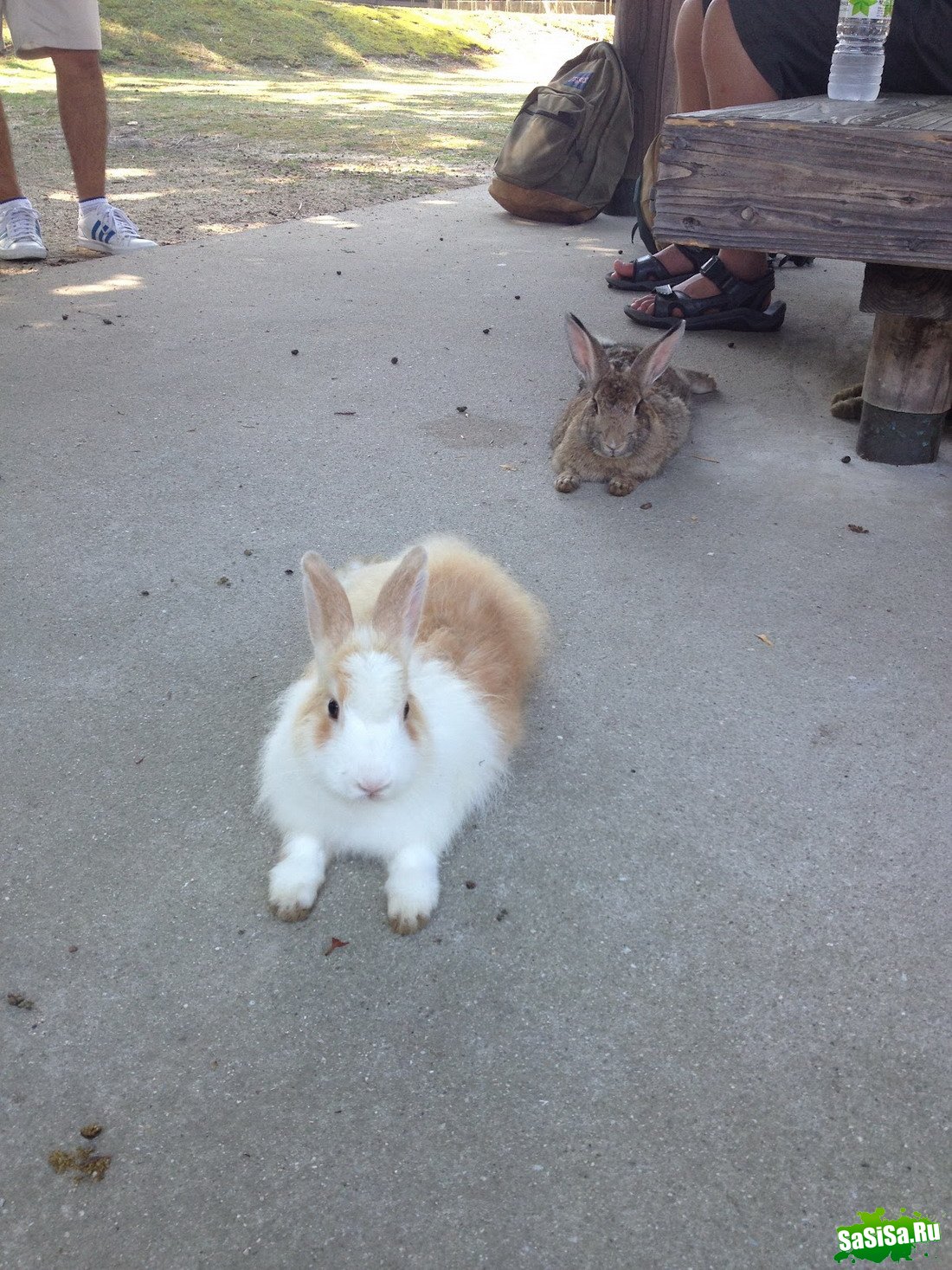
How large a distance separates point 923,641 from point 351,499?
1.86 metres

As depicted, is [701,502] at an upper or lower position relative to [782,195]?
lower

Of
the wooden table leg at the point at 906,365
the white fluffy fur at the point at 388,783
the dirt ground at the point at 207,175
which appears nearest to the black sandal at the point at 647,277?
the wooden table leg at the point at 906,365

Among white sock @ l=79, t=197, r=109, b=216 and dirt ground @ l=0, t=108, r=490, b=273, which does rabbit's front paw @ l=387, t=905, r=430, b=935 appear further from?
white sock @ l=79, t=197, r=109, b=216

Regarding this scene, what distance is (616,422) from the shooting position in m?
3.93

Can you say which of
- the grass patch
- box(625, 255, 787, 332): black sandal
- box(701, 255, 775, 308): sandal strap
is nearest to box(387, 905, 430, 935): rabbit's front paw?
box(625, 255, 787, 332): black sandal

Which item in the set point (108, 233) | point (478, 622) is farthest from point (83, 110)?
point (478, 622)

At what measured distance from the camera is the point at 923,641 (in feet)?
9.81

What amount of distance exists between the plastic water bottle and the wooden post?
3.82 m

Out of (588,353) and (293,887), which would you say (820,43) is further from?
(293,887)

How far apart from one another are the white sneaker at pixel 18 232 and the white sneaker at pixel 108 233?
0.89 feet

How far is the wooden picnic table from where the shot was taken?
2.87 meters

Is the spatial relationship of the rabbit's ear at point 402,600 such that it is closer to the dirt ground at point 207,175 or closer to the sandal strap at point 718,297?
the sandal strap at point 718,297

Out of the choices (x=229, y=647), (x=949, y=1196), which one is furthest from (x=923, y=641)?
(x=229, y=647)

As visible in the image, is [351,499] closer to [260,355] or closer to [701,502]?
[701,502]
